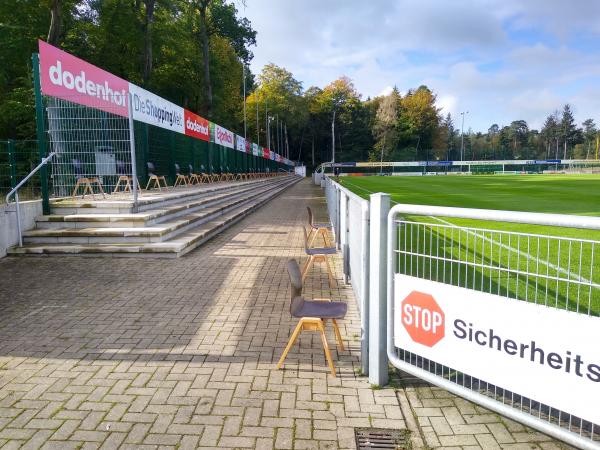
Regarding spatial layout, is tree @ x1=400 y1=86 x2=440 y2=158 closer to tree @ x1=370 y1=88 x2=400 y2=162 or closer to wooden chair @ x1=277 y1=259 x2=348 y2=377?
tree @ x1=370 y1=88 x2=400 y2=162

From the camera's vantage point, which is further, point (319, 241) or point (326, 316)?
point (319, 241)

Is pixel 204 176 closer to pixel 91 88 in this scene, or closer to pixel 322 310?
pixel 91 88

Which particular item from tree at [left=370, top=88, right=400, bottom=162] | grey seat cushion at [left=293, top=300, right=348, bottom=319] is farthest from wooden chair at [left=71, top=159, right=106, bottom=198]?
tree at [left=370, top=88, right=400, bottom=162]

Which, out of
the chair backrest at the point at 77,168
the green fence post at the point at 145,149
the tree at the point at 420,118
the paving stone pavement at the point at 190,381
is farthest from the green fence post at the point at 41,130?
the tree at the point at 420,118

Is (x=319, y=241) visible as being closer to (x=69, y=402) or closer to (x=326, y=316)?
(x=326, y=316)

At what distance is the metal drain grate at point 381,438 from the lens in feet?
9.12

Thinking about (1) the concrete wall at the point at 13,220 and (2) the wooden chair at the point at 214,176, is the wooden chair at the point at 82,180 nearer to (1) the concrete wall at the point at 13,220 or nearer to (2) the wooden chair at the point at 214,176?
(1) the concrete wall at the point at 13,220

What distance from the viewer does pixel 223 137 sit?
28.0 m

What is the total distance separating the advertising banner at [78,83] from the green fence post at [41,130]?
89 mm

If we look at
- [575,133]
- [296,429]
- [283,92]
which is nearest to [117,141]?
[296,429]

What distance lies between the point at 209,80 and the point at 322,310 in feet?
121

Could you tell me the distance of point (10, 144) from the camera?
9000 mm

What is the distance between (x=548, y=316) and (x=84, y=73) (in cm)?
1093

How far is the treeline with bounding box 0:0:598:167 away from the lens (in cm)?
2661
